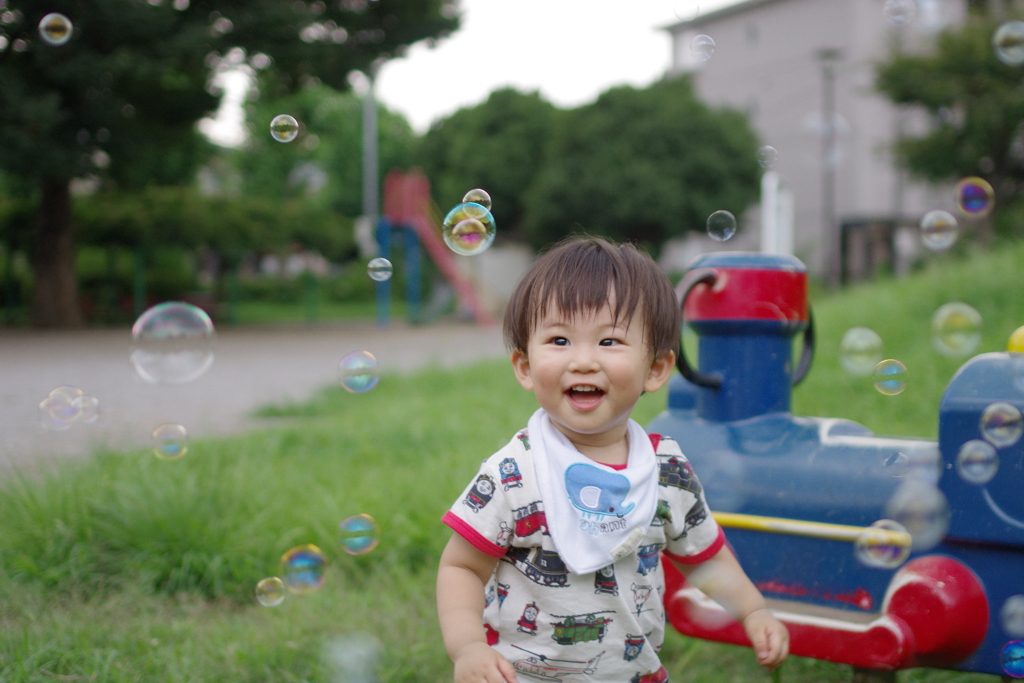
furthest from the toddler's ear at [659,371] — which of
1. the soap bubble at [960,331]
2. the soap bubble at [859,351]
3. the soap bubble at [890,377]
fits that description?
the soap bubble at [960,331]

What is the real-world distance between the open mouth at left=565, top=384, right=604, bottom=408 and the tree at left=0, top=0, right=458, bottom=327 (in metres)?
10.1

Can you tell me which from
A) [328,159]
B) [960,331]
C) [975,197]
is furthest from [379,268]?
[328,159]

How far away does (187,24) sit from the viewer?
435 inches

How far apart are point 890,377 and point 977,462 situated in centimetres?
86

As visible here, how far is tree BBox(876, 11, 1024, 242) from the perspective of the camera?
1484 centimetres

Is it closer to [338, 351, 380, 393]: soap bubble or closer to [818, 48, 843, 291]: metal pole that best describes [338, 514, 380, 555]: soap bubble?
[338, 351, 380, 393]: soap bubble

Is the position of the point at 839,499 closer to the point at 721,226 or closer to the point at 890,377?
the point at 890,377

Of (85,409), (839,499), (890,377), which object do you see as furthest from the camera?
(85,409)

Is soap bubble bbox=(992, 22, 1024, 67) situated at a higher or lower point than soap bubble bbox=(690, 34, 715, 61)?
lower

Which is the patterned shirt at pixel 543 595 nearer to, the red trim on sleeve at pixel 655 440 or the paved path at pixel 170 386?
the red trim on sleeve at pixel 655 440

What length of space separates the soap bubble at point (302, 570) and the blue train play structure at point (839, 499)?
1.02 m

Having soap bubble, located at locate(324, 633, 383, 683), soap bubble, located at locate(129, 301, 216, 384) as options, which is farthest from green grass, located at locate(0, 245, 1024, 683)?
soap bubble, located at locate(129, 301, 216, 384)

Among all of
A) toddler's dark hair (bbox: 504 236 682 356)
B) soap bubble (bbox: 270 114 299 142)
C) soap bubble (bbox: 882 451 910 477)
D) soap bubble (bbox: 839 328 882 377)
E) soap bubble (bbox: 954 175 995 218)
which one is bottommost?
soap bubble (bbox: 882 451 910 477)

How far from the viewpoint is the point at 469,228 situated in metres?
2.37
